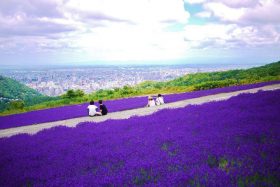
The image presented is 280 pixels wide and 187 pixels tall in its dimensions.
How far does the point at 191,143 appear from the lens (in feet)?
30.0

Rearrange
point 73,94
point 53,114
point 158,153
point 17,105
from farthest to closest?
point 73,94 → point 17,105 → point 53,114 → point 158,153

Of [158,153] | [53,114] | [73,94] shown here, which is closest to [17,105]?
[73,94]

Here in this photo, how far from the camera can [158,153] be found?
8508mm

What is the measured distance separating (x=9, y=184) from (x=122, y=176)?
8.77ft

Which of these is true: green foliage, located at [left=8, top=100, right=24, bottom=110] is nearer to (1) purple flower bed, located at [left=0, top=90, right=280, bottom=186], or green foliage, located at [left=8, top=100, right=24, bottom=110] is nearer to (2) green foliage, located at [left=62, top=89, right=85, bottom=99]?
(2) green foliage, located at [left=62, top=89, right=85, bottom=99]

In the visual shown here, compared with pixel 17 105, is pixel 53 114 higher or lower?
higher

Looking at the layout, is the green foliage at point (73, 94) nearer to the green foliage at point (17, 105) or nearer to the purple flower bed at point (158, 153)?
the green foliage at point (17, 105)

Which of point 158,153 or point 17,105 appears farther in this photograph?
point 17,105

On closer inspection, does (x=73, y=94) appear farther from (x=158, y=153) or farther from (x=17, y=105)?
(x=158, y=153)

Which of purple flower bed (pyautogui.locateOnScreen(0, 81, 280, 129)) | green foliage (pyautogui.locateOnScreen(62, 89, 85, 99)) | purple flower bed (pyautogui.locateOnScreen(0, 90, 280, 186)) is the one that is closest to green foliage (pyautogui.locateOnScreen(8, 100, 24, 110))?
green foliage (pyautogui.locateOnScreen(62, 89, 85, 99))

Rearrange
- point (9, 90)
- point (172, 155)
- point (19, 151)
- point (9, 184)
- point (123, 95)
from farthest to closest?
point (9, 90) → point (123, 95) → point (19, 151) → point (172, 155) → point (9, 184)

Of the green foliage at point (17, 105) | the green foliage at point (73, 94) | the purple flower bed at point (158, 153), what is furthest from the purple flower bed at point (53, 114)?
the green foliage at point (73, 94)

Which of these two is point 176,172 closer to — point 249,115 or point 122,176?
point 122,176

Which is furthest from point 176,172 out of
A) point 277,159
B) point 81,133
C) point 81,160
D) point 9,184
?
point 81,133
